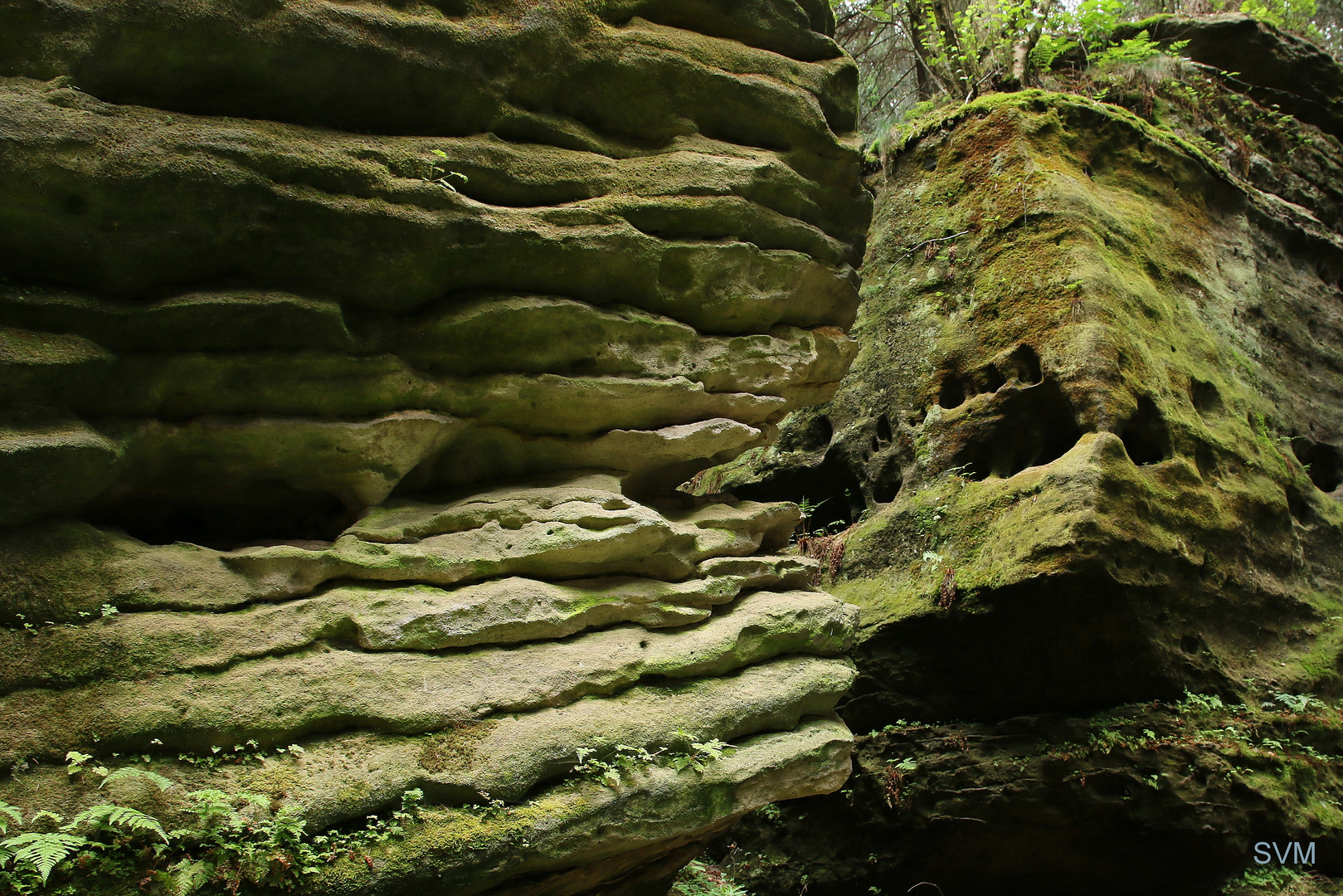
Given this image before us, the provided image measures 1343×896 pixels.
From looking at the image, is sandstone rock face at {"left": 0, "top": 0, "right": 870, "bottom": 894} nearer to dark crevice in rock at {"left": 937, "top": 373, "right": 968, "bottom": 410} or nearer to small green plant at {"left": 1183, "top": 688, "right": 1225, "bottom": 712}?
dark crevice in rock at {"left": 937, "top": 373, "right": 968, "bottom": 410}

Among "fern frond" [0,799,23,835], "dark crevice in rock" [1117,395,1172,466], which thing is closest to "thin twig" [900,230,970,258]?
"dark crevice in rock" [1117,395,1172,466]

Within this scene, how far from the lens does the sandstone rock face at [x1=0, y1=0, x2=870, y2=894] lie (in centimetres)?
414

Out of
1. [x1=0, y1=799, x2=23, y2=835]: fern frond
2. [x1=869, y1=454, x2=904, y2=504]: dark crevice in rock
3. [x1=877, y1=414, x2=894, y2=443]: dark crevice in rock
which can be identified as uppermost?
[x1=877, y1=414, x2=894, y2=443]: dark crevice in rock

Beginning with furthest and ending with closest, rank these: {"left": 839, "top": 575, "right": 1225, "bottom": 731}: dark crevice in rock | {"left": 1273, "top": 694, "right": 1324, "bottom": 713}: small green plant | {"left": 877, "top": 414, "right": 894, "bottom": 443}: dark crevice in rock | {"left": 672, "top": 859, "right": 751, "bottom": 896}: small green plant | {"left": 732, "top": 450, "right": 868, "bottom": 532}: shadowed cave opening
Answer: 1. {"left": 732, "top": 450, "right": 868, "bottom": 532}: shadowed cave opening
2. {"left": 877, "top": 414, "right": 894, "bottom": 443}: dark crevice in rock
3. {"left": 1273, "top": 694, "right": 1324, "bottom": 713}: small green plant
4. {"left": 672, "top": 859, "right": 751, "bottom": 896}: small green plant
5. {"left": 839, "top": 575, "right": 1225, "bottom": 731}: dark crevice in rock

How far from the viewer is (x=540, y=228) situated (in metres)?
5.56

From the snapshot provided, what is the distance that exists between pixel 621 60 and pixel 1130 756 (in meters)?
6.87

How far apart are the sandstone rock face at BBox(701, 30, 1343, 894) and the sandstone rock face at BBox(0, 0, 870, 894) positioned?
7.15 ft

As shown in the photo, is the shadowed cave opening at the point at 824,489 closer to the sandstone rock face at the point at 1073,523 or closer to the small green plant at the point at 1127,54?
the sandstone rock face at the point at 1073,523

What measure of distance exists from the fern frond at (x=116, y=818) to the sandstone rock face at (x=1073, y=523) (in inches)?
238

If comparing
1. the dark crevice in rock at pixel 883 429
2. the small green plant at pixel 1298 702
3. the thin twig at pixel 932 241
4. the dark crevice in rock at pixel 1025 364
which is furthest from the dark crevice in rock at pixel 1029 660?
the thin twig at pixel 932 241

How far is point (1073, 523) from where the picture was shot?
6.65 meters

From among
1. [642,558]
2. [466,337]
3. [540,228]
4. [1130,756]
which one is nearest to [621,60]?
[540,228]

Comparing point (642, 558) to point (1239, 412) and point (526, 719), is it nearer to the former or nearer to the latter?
point (526, 719)

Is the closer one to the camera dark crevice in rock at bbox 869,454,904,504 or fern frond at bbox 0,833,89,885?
fern frond at bbox 0,833,89,885
